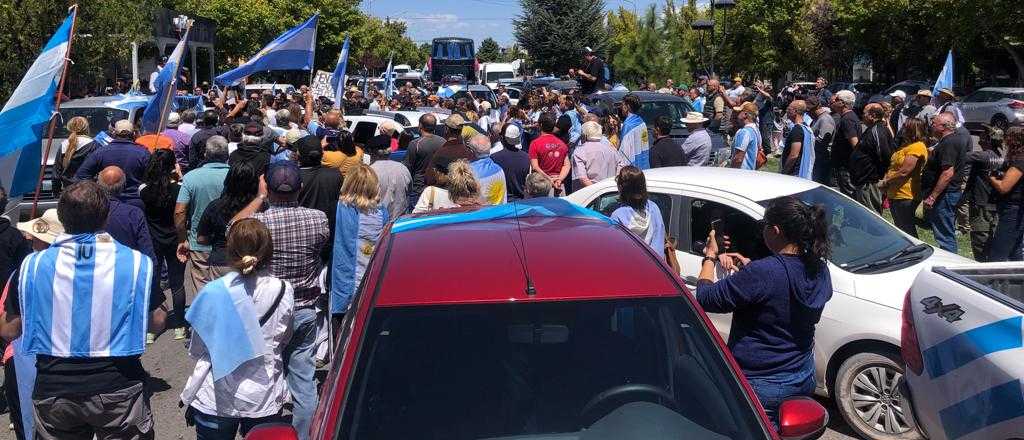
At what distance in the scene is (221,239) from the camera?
673 centimetres

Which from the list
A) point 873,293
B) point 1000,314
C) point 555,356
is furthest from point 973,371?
point 873,293

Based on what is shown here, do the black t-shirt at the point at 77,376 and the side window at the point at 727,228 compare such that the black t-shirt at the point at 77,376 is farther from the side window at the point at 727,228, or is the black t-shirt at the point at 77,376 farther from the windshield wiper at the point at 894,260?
the windshield wiper at the point at 894,260

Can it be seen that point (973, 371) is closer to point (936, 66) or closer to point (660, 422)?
point (660, 422)

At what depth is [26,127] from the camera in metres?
6.45

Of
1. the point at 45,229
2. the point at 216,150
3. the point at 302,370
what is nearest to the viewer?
the point at 45,229

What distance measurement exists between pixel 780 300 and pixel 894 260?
253cm

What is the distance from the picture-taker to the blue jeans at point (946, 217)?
32.2 feet

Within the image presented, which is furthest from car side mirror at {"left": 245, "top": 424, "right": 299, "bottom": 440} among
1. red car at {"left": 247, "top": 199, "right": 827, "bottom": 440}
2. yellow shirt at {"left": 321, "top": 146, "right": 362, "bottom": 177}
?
yellow shirt at {"left": 321, "top": 146, "right": 362, "bottom": 177}

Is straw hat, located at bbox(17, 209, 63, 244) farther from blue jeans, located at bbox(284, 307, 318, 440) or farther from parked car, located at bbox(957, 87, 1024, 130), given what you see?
parked car, located at bbox(957, 87, 1024, 130)

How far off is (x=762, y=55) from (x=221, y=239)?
55091mm

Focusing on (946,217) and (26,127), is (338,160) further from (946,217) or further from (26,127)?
(946,217)

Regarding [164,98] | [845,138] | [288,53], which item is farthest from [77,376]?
[288,53]

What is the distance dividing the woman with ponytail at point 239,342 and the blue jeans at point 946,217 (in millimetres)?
7642

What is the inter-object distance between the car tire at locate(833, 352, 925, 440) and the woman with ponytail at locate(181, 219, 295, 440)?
350cm
